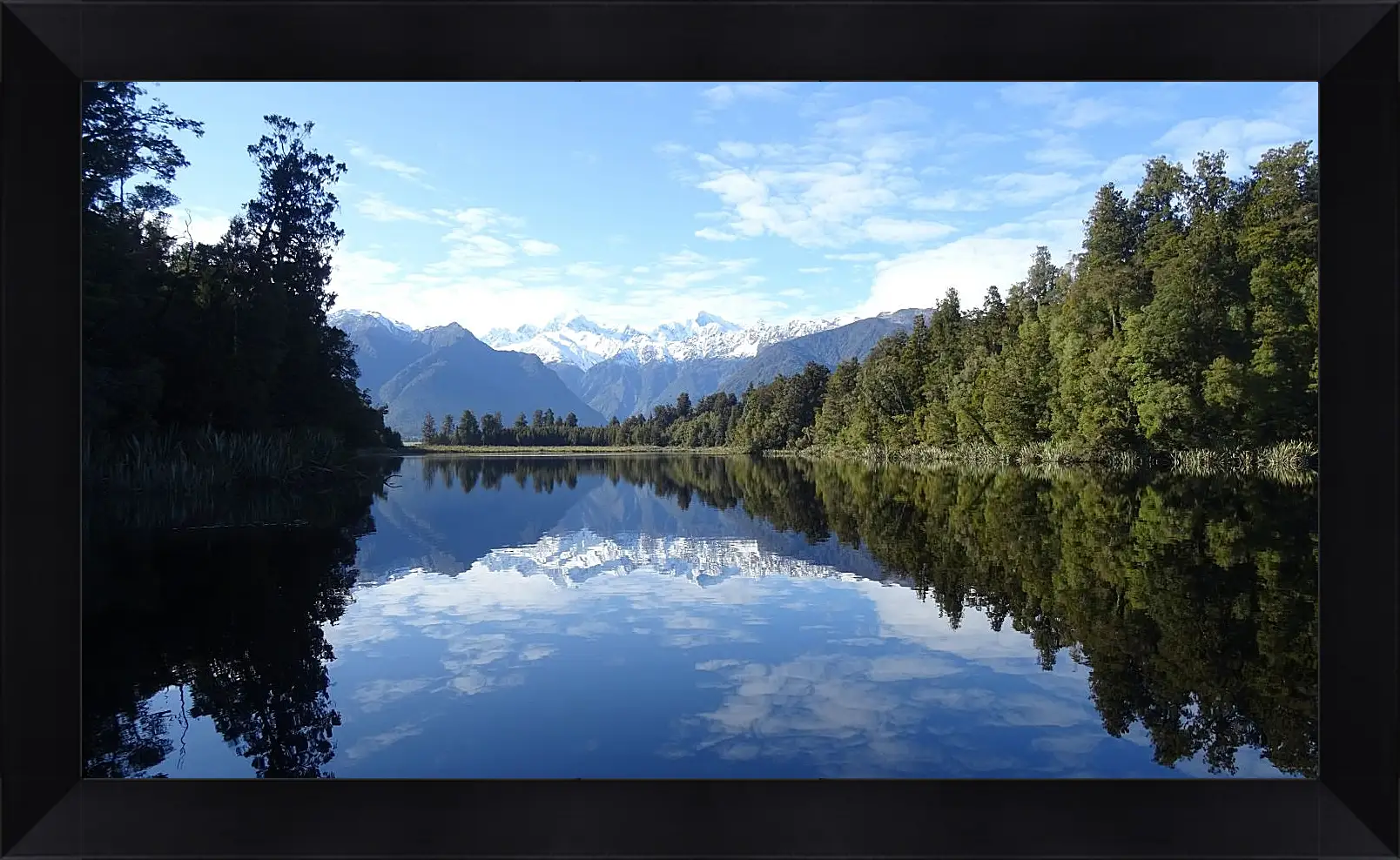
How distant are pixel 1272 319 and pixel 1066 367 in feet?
19.7

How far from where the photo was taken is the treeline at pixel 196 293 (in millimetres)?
9750

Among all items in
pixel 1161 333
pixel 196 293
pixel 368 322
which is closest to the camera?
pixel 196 293

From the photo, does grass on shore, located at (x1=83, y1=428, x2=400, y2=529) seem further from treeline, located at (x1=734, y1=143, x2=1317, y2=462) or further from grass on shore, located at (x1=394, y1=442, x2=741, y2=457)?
grass on shore, located at (x1=394, y1=442, x2=741, y2=457)

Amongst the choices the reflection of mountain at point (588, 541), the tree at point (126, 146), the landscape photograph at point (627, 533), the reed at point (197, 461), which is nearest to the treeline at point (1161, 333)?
the landscape photograph at point (627, 533)

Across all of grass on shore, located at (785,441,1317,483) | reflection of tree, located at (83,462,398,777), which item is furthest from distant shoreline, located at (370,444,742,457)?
reflection of tree, located at (83,462,398,777)

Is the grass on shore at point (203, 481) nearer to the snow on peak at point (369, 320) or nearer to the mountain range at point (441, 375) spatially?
the mountain range at point (441, 375)

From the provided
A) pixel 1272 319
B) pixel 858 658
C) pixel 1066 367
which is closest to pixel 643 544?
pixel 858 658

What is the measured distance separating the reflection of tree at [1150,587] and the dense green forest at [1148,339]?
6971 millimetres

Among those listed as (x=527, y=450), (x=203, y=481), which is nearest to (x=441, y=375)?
(x=527, y=450)

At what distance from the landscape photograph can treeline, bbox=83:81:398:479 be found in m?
0.08

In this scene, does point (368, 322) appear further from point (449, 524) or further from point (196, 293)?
point (449, 524)

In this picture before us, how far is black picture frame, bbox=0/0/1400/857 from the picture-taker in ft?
5.93
